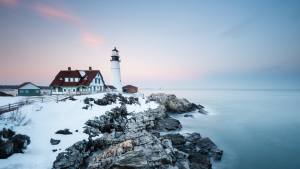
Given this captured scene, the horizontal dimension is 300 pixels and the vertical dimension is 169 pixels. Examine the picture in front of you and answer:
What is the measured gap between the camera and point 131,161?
23.8 ft

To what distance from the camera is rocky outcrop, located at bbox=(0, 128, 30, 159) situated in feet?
24.2

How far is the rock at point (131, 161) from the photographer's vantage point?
7.03 meters

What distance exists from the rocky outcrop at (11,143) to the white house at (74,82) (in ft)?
56.0

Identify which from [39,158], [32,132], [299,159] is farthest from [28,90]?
[299,159]

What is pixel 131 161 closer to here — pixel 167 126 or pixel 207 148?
pixel 207 148

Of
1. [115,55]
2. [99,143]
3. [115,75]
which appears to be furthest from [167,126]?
[115,55]

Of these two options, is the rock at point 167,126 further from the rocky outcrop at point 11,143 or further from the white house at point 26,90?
the white house at point 26,90

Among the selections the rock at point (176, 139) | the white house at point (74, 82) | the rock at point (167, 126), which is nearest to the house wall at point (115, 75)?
the white house at point (74, 82)

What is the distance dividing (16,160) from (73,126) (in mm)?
4779

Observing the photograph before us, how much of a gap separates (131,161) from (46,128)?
8.99 meters

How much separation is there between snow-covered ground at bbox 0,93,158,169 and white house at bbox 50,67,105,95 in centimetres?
1010

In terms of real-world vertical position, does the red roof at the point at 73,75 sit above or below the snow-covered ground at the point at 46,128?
above

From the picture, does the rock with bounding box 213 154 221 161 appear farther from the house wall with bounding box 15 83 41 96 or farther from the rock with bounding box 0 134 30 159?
the house wall with bounding box 15 83 41 96

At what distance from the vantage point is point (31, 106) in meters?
13.3
